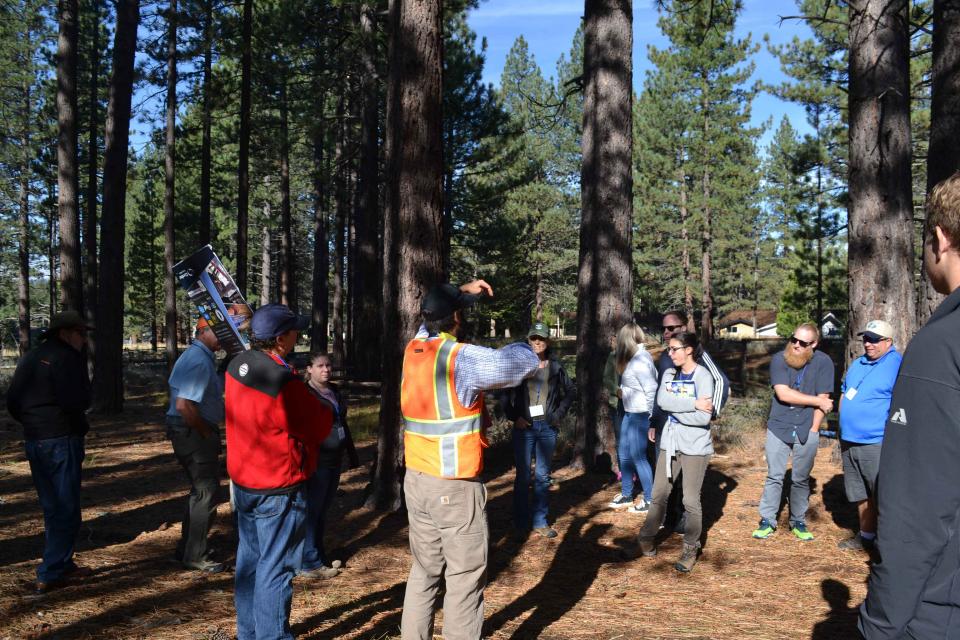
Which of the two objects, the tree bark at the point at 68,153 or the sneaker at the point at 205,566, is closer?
the sneaker at the point at 205,566

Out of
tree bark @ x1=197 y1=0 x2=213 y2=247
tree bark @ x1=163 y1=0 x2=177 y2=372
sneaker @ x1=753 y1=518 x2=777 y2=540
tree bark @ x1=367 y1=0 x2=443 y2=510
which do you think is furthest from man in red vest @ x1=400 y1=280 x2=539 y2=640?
tree bark @ x1=197 y1=0 x2=213 y2=247

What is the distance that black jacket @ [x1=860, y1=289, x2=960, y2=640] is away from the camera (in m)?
1.82

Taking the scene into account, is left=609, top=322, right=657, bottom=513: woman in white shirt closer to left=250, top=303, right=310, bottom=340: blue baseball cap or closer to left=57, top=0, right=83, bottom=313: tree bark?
left=250, top=303, right=310, bottom=340: blue baseball cap

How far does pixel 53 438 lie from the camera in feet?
18.2

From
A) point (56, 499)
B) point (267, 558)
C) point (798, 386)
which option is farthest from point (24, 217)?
point (798, 386)

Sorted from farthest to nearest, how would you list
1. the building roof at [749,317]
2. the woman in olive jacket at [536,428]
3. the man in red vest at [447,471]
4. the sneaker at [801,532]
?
the building roof at [749,317], the woman in olive jacket at [536,428], the sneaker at [801,532], the man in red vest at [447,471]

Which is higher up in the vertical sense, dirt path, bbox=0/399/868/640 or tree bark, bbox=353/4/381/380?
tree bark, bbox=353/4/381/380

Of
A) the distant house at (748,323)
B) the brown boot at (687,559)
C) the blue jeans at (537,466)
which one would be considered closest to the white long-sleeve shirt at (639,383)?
the blue jeans at (537,466)

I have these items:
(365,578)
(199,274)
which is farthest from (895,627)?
(199,274)

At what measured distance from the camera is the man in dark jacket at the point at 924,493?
1.82 metres

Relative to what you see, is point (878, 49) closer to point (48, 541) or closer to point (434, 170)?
point (434, 170)

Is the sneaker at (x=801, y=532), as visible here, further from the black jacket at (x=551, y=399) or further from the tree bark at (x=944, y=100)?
the tree bark at (x=944, y=100)

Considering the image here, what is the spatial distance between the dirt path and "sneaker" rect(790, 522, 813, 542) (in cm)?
7

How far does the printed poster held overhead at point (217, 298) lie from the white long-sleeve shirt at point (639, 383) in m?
3.97
